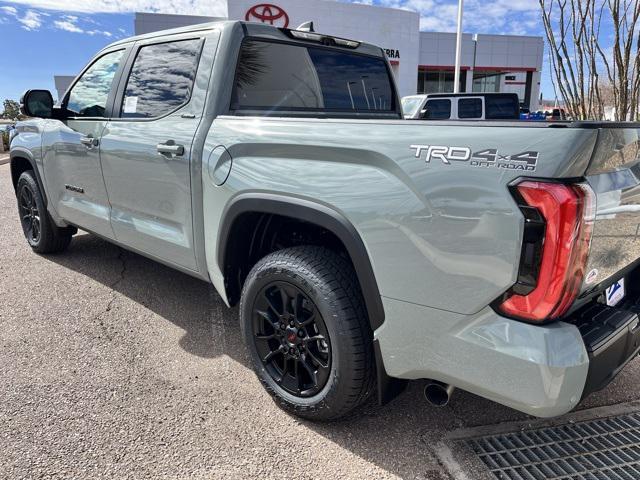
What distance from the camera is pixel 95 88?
3889mm

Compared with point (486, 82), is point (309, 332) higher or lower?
lower

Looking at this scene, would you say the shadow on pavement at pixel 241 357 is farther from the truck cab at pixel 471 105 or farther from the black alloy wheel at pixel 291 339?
the truck cab at pixel 471 105

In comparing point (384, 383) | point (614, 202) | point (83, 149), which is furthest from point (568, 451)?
point (83, 149)

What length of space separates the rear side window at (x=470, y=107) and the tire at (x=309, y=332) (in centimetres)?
991

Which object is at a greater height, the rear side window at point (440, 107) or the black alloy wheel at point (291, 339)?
the rear side window at point (440, 107)

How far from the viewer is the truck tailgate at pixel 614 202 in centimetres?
166

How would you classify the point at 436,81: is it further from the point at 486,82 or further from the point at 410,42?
the point at 410,42

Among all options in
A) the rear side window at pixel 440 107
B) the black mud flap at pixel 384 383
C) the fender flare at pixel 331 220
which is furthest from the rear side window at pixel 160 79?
the rear side window at pixel 440 107

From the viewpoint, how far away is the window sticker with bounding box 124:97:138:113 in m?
3.37

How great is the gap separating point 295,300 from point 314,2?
83.1 feet

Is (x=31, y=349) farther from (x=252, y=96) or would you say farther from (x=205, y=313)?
(x=252, y=96)

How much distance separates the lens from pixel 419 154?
5.90 feet

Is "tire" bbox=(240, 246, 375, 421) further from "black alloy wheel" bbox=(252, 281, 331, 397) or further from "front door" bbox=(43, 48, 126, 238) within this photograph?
"front door" bbox=(43, 48, 126, 238)

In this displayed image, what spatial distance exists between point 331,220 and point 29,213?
4267 millimetres
